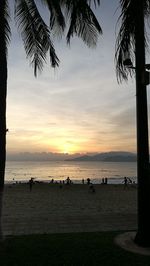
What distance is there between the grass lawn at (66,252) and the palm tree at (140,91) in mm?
957

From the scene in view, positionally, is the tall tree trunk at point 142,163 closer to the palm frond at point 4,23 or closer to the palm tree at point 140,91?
the palm tree at point 140,91

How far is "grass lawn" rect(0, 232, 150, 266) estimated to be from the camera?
7.45 metres

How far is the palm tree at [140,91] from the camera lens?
903 cm

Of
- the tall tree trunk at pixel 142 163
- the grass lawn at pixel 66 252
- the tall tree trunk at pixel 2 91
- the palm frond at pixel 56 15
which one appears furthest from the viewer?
the palm frond at pixel 56 15

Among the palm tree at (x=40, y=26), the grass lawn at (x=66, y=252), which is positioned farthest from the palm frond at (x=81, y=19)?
the grass lawn at (x=66, y=252)

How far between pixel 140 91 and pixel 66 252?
4170mm

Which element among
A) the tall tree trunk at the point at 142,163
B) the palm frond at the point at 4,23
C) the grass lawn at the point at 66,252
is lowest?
the grass lawn at the point at 66,252

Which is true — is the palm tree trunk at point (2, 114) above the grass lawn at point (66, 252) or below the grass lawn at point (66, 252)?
above

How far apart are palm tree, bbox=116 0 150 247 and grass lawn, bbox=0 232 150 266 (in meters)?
0.96

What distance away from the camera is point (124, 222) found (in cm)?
1403

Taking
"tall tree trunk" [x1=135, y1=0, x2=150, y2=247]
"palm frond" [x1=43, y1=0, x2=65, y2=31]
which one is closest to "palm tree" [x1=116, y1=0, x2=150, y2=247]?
"tall tree trunk" [x1=135, y1=0, x2=150, y2=247]

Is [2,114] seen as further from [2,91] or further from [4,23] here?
[4,23]

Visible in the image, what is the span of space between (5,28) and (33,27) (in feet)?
2.94

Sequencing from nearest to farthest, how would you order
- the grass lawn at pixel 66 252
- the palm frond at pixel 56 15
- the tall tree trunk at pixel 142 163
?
the grass lawn at pixel 66 252 → the tall tree trunk at pixel 142 163 → the palm frond at pixel 56 15
